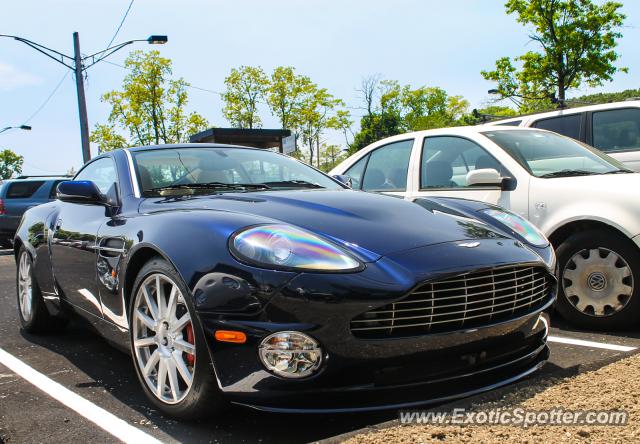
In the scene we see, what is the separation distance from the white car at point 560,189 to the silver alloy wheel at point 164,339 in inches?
73.3

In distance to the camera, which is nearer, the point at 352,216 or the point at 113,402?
the point at 352,216

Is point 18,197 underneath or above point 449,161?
underneath

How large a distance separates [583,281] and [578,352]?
2.20ft

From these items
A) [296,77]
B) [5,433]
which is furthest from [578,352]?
[296,77]

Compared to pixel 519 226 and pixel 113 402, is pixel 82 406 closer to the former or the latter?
pixel 113 402

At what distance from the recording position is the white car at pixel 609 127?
6.66 meters

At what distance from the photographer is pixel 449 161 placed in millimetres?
5043

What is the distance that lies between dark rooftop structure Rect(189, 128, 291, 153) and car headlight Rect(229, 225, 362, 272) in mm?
16622

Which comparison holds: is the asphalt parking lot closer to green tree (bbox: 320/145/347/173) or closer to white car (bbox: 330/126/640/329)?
white car (bbox: 330/126/640/329)

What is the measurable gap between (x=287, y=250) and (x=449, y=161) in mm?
3001

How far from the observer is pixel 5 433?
2.60m

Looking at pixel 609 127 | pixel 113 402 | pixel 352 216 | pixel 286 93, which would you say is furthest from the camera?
pixel 286 93

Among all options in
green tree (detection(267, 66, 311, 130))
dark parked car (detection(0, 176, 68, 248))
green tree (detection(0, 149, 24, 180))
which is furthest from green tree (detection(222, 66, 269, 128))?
green tree (detection(0, 149, 24, 180))

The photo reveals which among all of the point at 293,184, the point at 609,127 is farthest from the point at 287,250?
the point at 609,127
